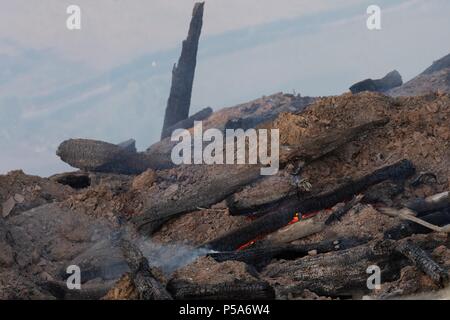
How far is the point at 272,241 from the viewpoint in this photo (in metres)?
8.28

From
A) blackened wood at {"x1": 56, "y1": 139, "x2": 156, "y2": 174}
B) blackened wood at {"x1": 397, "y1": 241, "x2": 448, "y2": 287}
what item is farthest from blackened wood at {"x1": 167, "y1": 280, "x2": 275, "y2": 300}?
blackened wood at {"x1": 56, "y1": 139, "x2": 156, "y2": 174}

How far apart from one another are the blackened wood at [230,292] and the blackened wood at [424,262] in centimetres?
192

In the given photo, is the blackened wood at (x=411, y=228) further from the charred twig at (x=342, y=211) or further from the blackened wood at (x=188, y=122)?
the blackened wood at (x=188, y=122)

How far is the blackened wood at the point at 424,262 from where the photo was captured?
600cm

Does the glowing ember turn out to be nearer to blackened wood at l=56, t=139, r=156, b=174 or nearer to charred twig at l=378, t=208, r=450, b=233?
charred twig at l=378, t=208, r=450, b=233

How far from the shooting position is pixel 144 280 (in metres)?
6.25

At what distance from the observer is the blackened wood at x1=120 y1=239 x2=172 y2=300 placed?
5.95 m

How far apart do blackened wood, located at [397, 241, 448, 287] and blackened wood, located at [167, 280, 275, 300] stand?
1924 millimetres

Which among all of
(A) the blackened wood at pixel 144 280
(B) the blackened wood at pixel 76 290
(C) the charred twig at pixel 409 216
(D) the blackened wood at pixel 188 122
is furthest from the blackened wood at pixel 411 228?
(D) the blackened wood at pixel 188 122

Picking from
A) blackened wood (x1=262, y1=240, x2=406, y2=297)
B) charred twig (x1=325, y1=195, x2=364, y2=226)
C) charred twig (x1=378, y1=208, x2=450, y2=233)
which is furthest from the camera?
charred twig (x1=325, y1=195, x2=364, y2=226)

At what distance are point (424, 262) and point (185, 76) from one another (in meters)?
22.1
